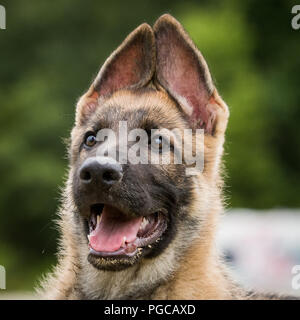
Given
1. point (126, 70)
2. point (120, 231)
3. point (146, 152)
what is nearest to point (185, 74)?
point (126, 70)

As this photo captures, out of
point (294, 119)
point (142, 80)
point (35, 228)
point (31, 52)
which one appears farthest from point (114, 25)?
point (142, 80)

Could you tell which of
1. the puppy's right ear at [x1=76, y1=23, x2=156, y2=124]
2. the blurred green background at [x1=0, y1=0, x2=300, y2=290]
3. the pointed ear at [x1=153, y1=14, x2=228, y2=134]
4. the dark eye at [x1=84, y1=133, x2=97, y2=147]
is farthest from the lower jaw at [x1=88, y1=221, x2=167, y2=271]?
the blurred green background at [x1=0, y1=0, x2=300, y2=290]

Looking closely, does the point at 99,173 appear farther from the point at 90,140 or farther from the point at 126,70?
the point at 126,70

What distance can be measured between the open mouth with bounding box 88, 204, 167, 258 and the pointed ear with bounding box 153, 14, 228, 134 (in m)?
1.22

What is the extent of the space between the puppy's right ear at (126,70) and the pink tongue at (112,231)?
1.43 metres

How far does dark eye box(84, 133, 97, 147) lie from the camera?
7.81 metres

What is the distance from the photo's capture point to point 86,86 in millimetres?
25688

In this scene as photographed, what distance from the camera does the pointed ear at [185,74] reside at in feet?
25.4

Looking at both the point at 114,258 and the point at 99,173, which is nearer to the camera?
the point at 99,173

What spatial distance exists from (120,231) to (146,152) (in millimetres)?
803

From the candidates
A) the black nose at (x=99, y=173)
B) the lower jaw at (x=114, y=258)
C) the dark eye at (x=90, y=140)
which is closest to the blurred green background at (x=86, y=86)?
the dark eye at (x=90, y=140)

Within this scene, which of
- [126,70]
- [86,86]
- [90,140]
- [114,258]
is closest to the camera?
[114,258]

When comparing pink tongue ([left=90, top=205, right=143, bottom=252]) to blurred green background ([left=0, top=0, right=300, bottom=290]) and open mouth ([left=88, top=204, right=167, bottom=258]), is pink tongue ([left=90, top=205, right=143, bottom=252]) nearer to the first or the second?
open mouth ([left=88, top=204, right=167, bottom=258])

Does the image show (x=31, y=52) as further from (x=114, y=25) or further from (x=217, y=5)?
(x=217, y=5)
